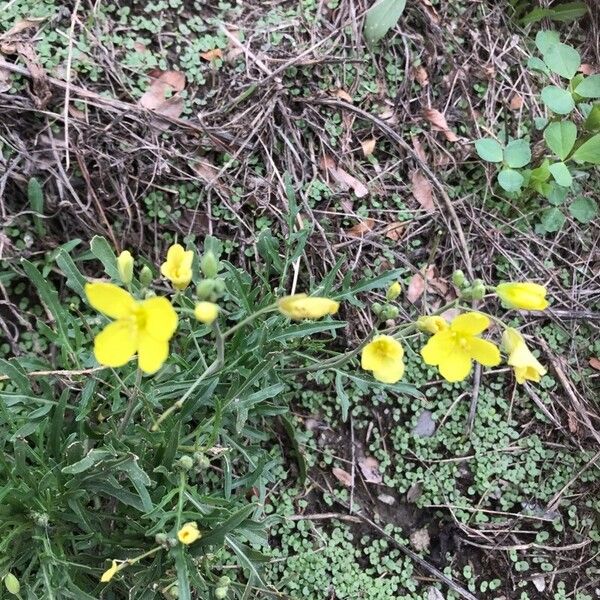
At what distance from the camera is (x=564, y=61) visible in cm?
261

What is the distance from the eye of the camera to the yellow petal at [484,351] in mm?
1563

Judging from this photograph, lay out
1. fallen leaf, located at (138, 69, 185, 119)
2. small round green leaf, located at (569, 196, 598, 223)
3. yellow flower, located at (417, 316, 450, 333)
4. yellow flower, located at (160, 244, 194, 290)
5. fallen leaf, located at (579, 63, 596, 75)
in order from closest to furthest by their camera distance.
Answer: yellow flower, located at (160, 244, 194, 290) < yellow flower, located at (417, 316, 450, 333) < fallen leaf, located at (138, 69, 185, 119) < small round green leaf, located at (569, 196, 598, 223) < fallen leaf, located at (579, 63, 596, 75)

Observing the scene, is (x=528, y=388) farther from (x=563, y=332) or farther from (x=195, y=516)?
(x=195, y=516)

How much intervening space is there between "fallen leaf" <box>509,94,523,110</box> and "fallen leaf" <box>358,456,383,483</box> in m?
1.46

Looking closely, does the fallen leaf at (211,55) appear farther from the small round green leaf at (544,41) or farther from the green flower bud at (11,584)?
the green flower bud at (11,584)

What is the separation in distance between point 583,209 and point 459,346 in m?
1.36

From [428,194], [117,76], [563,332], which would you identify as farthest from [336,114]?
[563,332]

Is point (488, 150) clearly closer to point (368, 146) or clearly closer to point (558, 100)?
point (558, 100)

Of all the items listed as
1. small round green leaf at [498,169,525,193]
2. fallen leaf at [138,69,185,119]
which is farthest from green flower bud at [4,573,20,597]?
small round green leaf at [498,169,525,193]

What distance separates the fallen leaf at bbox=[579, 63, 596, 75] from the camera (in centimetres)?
283

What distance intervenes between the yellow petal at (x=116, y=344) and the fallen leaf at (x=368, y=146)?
1.43 meters

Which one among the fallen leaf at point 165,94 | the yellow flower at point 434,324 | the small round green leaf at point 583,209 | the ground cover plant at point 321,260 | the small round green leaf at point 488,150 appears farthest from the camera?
the small round green leaf at point 583,209

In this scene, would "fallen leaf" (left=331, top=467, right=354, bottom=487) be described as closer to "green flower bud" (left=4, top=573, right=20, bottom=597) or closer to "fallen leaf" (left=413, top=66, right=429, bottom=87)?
"green flower bud" (left=4, top=573, right=20, bottom=597)

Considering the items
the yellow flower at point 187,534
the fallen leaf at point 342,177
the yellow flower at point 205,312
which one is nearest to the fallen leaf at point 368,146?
the fallen leaf at point 342,177
